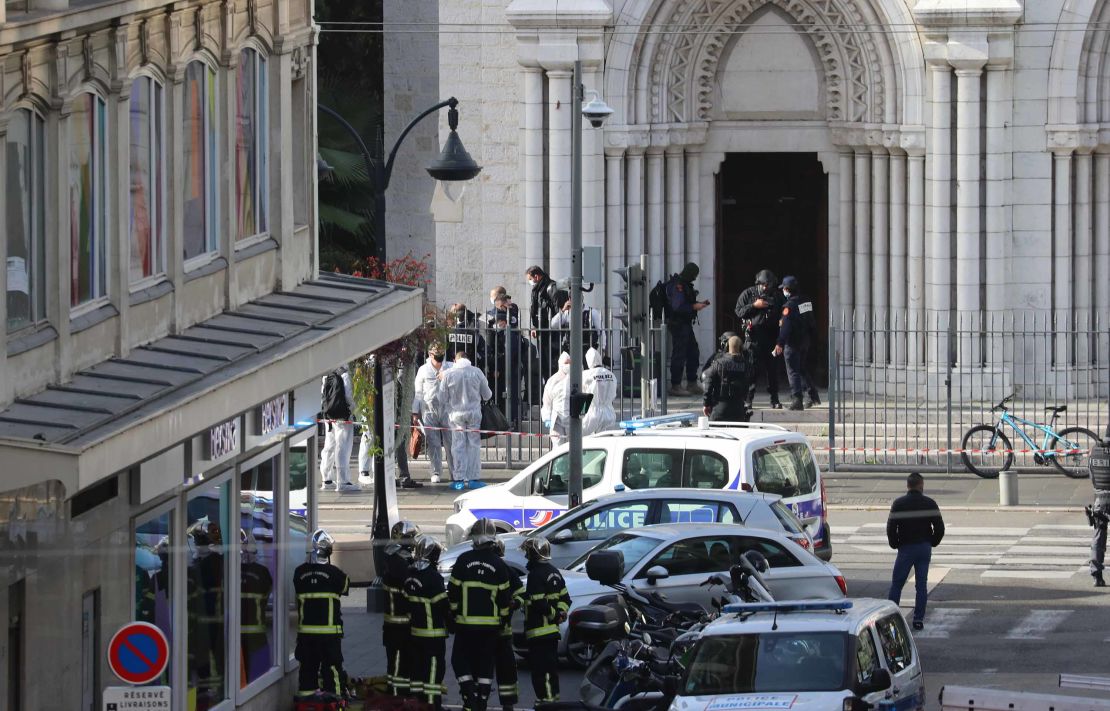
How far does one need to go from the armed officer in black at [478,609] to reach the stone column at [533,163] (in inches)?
595

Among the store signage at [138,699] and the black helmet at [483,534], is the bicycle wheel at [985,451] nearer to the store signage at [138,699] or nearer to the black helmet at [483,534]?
the black helmet at [483,534]

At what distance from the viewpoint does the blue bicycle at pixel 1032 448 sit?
28.1 metres

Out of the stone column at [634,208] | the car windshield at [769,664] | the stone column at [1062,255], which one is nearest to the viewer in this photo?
the car windshield at [769,664]

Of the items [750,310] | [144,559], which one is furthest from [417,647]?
[750,310]

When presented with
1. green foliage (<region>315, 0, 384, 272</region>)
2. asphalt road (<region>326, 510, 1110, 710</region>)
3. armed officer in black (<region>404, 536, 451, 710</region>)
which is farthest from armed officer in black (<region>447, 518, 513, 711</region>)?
green foliage (<region>315, 0, 384, 272</region>)

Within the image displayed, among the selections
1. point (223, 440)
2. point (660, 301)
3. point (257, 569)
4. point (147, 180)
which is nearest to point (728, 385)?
point (660, 301)

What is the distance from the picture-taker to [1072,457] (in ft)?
92.6

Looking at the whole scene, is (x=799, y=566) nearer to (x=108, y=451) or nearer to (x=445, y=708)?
(x=445, y=708)

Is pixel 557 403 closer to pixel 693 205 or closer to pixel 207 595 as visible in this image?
pixel 693 205

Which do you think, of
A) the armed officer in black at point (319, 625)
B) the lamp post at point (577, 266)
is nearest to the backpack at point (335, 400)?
the lamp post at point (577, 266)

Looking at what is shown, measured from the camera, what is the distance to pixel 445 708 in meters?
17.3

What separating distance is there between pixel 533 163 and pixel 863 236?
15.2ft

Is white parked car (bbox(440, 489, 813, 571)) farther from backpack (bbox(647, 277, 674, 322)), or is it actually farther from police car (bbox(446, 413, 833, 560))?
backpack (bbox(647, 277, 674, 322))

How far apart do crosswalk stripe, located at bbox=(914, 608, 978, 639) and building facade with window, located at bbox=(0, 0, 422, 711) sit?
5490mm
